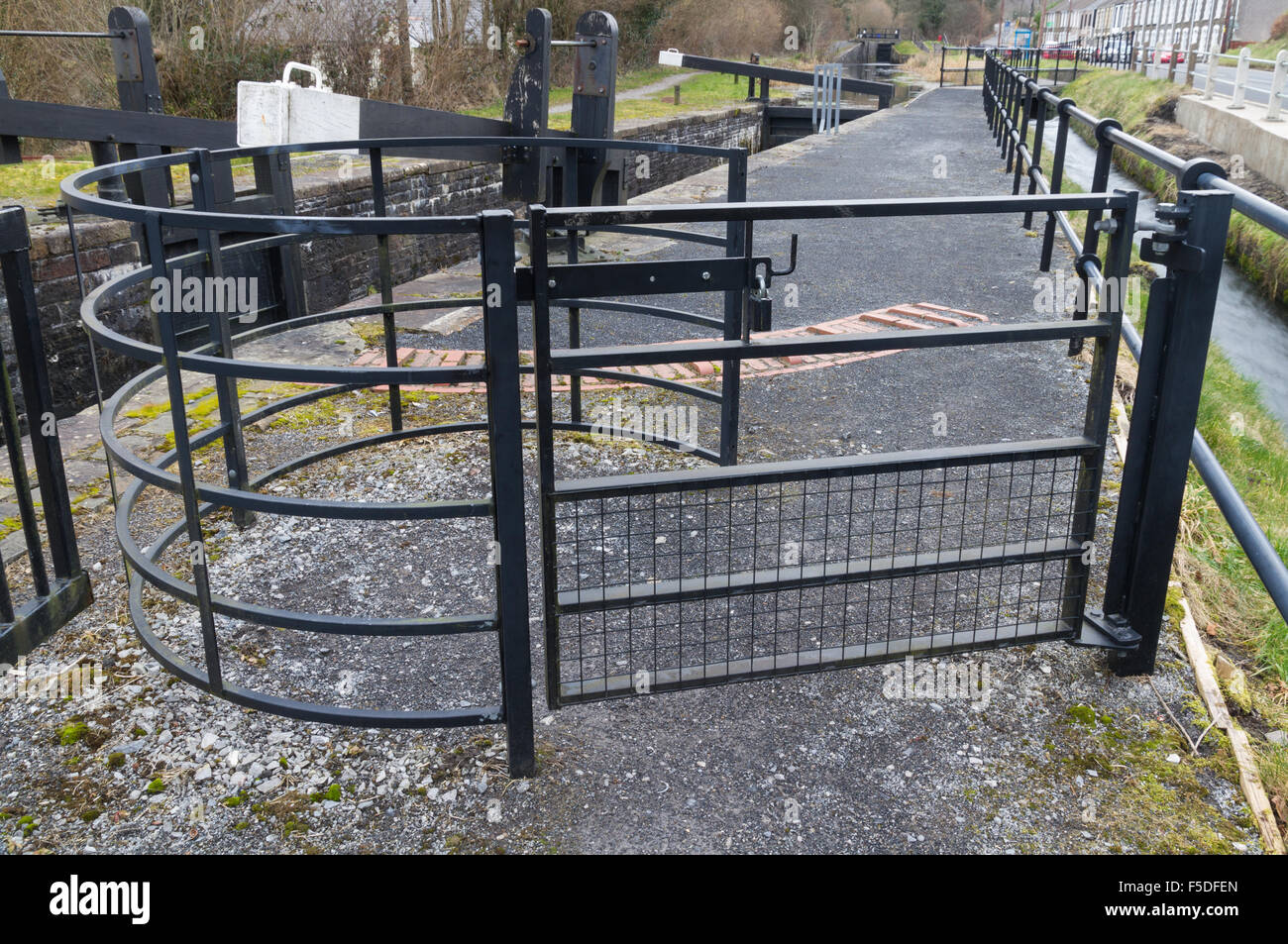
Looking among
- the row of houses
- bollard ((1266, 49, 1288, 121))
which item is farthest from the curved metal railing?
the row of houses

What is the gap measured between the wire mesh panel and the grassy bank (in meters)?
2.17

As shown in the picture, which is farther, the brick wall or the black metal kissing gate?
the brick wall

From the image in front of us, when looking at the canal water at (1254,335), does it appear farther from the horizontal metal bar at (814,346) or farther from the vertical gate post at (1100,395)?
the horizontal metal bar at (814,346)

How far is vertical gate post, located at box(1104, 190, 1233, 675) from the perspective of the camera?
2.68 meters

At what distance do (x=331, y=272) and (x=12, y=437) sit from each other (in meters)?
6.65

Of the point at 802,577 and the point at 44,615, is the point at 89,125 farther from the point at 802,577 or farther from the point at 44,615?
the point at 802,577

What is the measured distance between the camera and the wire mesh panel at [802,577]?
→ 2.78 metres

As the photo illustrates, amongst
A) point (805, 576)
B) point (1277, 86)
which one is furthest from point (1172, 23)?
point (805, 576)

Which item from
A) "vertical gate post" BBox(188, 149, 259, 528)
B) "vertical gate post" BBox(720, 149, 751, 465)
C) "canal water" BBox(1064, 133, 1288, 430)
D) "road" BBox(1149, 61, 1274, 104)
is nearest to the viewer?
"vertical gate post" BBox(188, 149, 259, 528)

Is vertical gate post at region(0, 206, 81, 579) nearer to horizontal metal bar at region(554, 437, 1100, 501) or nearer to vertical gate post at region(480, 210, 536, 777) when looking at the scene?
vertical gate post at region(480, 210, 536, 777)

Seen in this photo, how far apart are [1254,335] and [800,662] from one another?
11.0 m

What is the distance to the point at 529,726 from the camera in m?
2.61

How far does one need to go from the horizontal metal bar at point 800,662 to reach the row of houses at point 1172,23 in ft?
125
